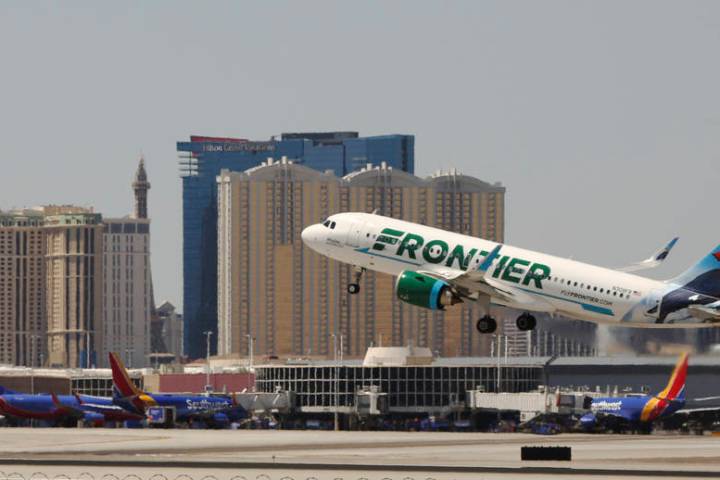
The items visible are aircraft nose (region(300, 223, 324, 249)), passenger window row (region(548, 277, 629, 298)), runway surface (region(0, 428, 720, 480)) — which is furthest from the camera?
aircraft nose (region(300, 223, 324, 249))

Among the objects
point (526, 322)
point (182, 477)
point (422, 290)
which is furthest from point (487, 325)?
point (182, 477)

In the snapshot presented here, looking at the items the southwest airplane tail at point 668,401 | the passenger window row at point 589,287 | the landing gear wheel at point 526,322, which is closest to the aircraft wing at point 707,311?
the passenger window row at point 589,287

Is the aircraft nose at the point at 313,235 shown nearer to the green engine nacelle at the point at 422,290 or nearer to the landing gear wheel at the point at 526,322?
the green engine nacelle at the point at 422,290

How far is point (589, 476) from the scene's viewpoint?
350 ft

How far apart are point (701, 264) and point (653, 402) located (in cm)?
5798

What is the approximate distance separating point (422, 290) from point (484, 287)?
4322 millimetres

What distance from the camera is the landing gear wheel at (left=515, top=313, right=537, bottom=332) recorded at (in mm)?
141125

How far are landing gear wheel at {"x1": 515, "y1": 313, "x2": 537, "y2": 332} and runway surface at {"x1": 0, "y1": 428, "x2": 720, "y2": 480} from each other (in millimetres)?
8236

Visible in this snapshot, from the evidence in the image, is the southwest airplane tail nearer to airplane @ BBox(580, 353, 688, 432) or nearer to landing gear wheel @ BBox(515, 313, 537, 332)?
airplane @ BBox(580, 353, 688, 432)

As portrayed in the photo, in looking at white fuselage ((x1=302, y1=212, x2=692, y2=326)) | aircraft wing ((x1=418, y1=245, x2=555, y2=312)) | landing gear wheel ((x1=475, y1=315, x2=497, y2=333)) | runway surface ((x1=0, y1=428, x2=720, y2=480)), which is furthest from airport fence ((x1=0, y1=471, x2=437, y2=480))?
white fuselage ((x1=302, y1=212, x2=692, y2=326))

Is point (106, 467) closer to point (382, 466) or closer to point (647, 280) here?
point (382, 466)

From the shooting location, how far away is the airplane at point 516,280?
140 meters

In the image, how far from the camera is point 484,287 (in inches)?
5640

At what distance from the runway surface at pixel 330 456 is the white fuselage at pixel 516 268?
9709 mm
